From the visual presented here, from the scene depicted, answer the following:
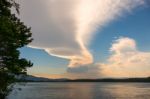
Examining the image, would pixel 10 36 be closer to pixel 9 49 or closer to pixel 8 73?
pixel 9 49

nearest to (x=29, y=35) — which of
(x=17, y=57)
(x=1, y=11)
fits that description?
(x=17, y=57)

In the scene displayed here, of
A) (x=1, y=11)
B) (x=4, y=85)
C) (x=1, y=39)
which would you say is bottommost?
(x=4, y=85)

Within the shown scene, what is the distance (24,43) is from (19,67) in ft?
9.04

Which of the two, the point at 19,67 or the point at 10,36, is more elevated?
the point at 10,36

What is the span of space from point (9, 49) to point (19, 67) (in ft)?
5.26

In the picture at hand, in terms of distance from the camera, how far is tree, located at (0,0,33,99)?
2184cm

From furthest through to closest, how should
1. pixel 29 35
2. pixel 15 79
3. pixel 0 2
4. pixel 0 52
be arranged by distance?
pixel 29 35 < pixel 15 79 < pixel 0 52 < pixel 0 2

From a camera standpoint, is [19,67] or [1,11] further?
[19,67]

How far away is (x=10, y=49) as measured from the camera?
23.5 metres

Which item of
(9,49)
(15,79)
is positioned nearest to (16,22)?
(9,49)

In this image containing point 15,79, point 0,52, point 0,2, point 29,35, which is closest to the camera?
point 0,2

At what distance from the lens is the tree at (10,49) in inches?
860

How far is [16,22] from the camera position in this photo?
2530 centimetres

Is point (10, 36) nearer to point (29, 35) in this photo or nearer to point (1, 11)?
point (1, 11)
